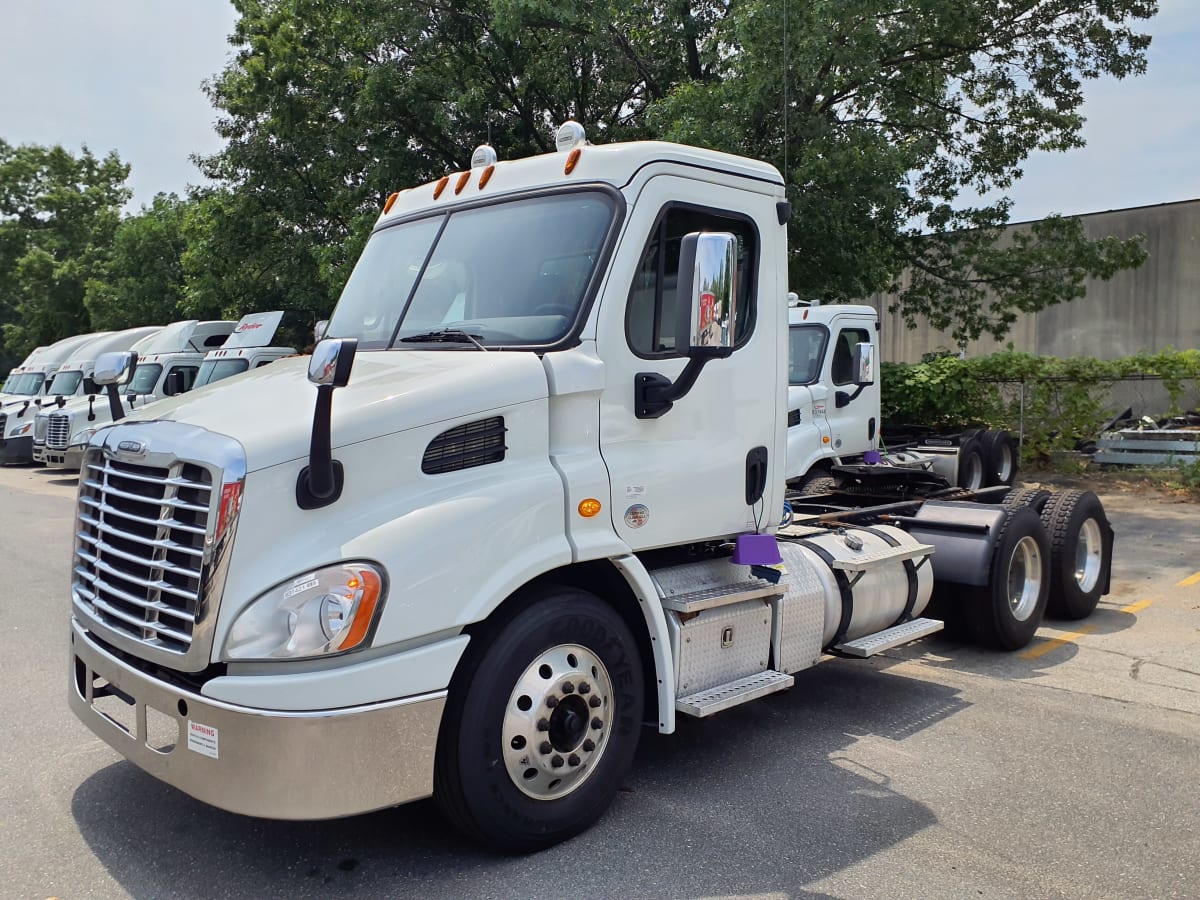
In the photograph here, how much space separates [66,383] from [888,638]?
21.4 metres

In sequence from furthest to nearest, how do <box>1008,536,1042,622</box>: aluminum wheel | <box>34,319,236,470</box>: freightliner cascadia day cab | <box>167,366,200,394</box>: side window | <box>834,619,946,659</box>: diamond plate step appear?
<box>167,366,200,394</box>: side window → <box>34,319,236,470</box>: freightliner cascadia day cab → <box>1008,536,1042,622</box>: aluminum wheel → <box>834,619,946,659</box>: diamond plate step

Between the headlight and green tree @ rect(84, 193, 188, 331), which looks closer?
the headlight

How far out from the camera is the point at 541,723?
12.6ft

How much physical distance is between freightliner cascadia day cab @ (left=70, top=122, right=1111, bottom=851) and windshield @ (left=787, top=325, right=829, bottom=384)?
5.76 m

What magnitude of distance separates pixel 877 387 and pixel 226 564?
9462mm

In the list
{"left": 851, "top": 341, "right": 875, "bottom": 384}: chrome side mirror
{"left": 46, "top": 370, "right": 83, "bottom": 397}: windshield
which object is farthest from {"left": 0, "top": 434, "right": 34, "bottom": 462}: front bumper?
{"left": 851, "top": 341, "right": 875, "bottom": 384}: chrome side mirror

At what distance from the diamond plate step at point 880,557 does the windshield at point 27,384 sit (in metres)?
23.5

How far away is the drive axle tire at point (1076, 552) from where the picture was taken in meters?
7.38

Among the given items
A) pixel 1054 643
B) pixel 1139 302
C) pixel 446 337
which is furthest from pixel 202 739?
pixel 1139 302

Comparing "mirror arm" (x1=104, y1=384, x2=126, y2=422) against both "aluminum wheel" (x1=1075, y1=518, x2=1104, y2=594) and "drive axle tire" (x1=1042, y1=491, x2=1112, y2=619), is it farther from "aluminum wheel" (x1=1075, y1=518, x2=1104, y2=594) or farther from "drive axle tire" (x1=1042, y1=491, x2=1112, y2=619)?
"aluminum wheel" (x1=1075, y1=518, x2=1104, y2=594)

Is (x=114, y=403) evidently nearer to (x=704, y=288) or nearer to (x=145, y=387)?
(x=704, y=288)

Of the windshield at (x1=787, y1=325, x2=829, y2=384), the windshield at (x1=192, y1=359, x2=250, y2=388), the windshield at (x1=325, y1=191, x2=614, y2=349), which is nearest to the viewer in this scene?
the windshield at (x1=325, y1=191, x2=614, y2=349)

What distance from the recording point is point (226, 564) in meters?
3.32

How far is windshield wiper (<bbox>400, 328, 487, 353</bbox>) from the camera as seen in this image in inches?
166
